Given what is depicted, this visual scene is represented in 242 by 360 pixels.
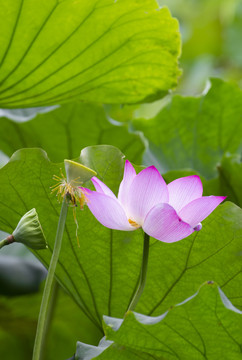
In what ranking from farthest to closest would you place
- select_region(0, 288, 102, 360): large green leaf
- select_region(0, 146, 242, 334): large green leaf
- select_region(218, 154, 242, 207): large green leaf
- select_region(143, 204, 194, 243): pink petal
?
select_region(0, 288, 102, 360): large green leaf → select_region(218, 154, 242, 207): large green leaf → select_region(0, 146, 242, 334): large green leaf → select_region(143, 204, 194, 243): pink petal

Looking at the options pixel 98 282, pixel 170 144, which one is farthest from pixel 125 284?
pixel 170 144

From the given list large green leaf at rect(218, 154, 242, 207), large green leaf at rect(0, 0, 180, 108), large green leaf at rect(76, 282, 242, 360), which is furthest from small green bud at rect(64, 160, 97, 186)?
large green leaf at rect(218, 154, 242, 207)

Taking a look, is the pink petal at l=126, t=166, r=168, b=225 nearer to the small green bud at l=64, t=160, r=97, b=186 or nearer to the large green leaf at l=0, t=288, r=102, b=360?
the small green bud at l=64, t=160, r=97, b=186

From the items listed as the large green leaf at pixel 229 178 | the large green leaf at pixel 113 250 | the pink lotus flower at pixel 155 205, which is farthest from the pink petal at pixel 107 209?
the large green leaf at pixel 229 178

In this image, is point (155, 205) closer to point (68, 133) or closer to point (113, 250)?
point (113, 250)

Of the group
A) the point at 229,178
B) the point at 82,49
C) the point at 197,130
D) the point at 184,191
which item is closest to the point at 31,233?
the point at 184,191

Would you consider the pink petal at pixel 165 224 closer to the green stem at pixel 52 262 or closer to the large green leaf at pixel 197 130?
the green stem at pixel 52 262

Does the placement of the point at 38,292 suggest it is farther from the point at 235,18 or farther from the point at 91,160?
the point at 235,18
